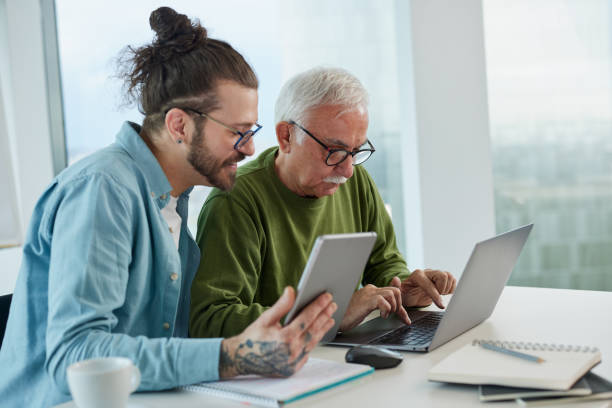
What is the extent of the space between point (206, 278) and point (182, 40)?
58 cm

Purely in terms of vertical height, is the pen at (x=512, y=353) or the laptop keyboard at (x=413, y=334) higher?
the pen at (x=512, y=353)

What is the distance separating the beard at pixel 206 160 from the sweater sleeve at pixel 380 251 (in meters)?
0.70

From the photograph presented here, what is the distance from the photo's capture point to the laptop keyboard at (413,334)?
4.49 feet

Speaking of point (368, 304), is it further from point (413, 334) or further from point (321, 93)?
point (321, 93)

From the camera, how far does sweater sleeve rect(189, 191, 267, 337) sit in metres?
1.45

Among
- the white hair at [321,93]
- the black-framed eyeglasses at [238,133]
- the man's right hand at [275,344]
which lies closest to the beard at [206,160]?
the black-framed eyeglasses at [238,133]

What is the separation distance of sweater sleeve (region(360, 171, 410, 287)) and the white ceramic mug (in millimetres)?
1180

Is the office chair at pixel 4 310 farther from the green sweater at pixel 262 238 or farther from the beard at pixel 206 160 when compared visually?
the beard at pixel 206 160

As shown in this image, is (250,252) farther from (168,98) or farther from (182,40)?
(182,40)

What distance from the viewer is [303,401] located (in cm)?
104

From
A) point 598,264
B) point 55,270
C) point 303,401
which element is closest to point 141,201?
point 55,270

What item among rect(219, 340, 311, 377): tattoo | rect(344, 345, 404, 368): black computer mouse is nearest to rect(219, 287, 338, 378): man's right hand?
rect(219, 340, 311, 377): tattoo

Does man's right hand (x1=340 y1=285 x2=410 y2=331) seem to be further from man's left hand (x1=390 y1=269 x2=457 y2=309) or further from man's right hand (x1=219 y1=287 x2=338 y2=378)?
man's right hand (x1=219 y1=287 x2=338 y2=378)

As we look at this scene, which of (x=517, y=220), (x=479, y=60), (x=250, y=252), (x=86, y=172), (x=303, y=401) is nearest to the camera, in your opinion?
(x=303, y=401)
